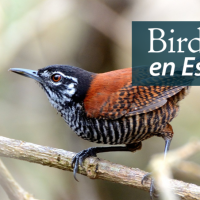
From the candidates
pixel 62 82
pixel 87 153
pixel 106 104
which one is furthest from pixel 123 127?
pixel 62 82

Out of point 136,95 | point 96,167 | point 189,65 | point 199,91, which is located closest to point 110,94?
point 136,95

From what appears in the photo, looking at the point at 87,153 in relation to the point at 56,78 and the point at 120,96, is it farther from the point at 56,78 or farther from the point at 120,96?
the point at 56,78

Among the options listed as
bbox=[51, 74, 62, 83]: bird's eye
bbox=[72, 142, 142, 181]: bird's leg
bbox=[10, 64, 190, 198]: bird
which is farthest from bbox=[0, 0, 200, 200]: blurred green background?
bbox=[51, 74, 62, 83]: bird's eye

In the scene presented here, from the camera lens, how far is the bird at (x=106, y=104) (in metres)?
3.20

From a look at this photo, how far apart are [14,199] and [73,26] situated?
4.43 meters

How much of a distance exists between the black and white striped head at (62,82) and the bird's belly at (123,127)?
0.98 feet

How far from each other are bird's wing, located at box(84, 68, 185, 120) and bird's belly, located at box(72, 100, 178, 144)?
0.07 m

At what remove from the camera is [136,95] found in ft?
11.1

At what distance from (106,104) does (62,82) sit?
52 centimetres

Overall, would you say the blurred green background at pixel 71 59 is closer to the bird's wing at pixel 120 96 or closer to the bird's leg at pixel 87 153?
the bird's leg at pixel 87 153

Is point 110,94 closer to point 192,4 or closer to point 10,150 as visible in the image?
point 10,150

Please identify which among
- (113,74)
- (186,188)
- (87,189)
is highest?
(113,74)

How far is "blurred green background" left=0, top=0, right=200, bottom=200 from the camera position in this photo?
5.14m

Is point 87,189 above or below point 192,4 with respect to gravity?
below
